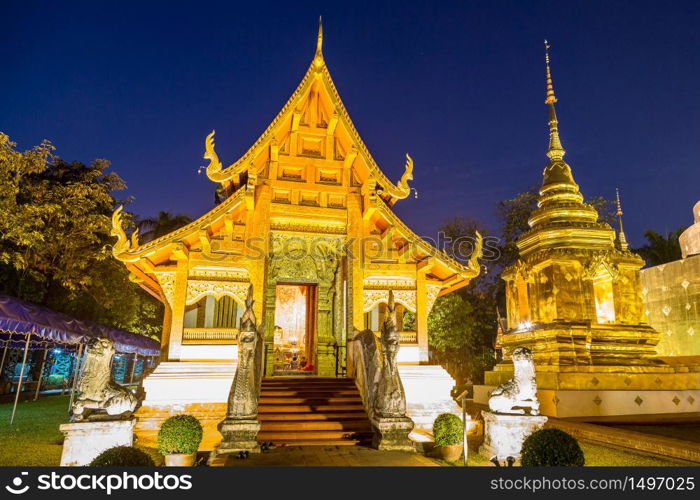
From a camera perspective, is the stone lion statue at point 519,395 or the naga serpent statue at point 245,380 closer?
the stone lion statue at point 519,395

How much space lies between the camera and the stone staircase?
7.26m

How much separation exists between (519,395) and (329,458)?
A: 8.85ft

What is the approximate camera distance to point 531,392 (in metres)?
6.16

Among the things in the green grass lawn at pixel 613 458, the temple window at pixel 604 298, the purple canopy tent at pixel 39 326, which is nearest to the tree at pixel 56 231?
the purple canopy tent at pixel 39 326

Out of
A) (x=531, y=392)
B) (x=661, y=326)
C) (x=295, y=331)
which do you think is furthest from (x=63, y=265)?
(x=661, y=326)

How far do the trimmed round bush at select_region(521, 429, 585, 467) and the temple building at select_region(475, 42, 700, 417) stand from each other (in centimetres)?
508

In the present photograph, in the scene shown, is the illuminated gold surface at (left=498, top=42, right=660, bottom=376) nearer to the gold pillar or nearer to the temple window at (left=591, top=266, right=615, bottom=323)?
the temple window at (left=591, top=266, right=615, bottom=323)

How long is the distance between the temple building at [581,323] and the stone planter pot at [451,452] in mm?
3534

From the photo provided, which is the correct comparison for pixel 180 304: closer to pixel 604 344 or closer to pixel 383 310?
pixel 383 310

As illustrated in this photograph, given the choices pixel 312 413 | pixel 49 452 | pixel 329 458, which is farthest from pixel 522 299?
pixel 49 452

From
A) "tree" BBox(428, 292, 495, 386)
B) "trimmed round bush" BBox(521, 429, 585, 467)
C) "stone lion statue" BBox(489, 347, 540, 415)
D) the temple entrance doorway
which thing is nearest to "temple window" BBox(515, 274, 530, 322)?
the temple entrance doorway

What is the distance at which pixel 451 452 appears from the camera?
6.46 meters

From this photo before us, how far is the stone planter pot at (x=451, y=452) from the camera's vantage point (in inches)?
254

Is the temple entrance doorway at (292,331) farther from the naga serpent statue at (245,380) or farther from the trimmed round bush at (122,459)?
the trimmed round bush at (122,459)
